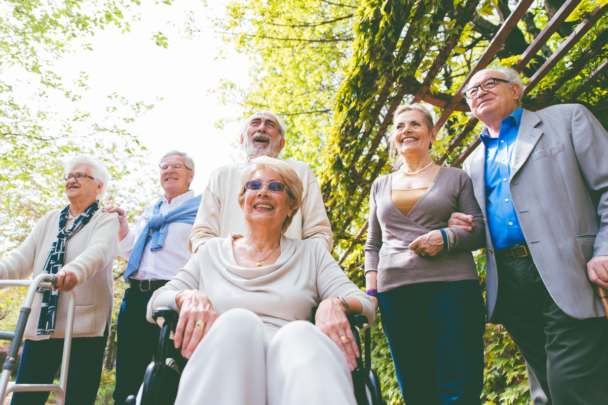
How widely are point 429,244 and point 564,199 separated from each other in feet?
2.06

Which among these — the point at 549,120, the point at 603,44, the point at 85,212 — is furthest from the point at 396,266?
the point at 85,212

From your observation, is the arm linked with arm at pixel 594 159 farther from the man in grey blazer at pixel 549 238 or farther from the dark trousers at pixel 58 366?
the dark trousers at pixel 58 366

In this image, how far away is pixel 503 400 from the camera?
2.77 meters

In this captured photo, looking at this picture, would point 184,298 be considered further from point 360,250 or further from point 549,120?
point 360,250

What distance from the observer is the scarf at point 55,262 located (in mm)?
2391

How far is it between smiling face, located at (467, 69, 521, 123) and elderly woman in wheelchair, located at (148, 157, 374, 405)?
1.14m

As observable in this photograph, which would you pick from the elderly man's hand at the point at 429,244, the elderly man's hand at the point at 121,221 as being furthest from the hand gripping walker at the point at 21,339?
the elderly man's hand at the point at 429,244

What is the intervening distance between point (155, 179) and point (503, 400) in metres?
12.9

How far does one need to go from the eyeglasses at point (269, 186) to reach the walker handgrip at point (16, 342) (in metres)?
1.41

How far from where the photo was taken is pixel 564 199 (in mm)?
1615

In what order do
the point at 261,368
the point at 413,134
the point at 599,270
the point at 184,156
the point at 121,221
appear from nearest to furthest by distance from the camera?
the point at 261,368 → the point at 599,270 → the point at 413,134 → the point at 121,221 → the point at 184,156

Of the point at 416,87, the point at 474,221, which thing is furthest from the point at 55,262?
the point at 416,87

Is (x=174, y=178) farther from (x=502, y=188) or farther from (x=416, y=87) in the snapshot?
(x=502, y=188)

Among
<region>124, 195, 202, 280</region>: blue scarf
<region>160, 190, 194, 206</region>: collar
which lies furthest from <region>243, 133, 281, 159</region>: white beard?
<region>160, 190, 194, 206</region>: collar
